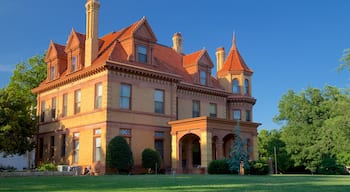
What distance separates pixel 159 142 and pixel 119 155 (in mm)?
5501

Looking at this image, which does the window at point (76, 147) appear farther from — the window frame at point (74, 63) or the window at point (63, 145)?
the window frame at point (74, 63)

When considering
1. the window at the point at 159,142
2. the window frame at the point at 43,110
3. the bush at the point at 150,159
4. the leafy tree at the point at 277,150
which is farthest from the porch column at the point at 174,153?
the leafy tree at the point at 277,150

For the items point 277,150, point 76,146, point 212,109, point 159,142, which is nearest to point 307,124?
point 277,150

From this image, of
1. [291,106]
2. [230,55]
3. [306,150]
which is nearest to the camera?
[230,55]

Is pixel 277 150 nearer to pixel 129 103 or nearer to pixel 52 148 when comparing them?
pixel 129 103

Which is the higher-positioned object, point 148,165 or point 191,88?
point 191,88

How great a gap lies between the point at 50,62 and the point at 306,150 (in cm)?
3491

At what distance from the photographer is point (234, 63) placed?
43.3 m

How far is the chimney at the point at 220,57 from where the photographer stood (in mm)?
45969

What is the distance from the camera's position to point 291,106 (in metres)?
60.2

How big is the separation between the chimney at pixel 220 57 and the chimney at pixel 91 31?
16.6 metres

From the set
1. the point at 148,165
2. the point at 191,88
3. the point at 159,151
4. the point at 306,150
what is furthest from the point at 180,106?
the point at 306,150

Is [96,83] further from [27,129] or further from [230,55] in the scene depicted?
[230,55]

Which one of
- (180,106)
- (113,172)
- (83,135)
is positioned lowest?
(113,172)
